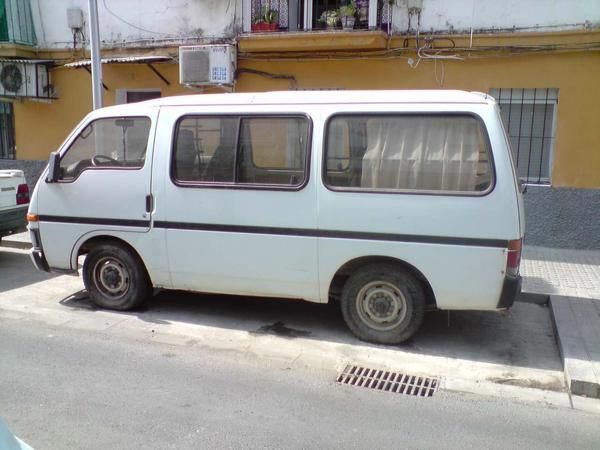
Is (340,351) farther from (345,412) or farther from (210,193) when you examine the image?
(210,193)

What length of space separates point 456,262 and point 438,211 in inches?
17.9

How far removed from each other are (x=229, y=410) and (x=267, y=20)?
7.80 metres

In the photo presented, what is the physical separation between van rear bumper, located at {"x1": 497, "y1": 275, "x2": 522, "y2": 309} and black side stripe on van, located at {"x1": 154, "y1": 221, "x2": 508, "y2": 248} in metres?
0.31

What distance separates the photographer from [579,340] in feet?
16.5

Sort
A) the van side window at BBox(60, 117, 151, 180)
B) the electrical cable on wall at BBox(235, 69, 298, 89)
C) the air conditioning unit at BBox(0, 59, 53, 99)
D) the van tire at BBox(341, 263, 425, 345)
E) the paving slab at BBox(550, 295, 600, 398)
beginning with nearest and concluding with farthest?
the paving slab at BBox(550, 295, 600, 398)
the van tire at BBox(341, 263, 425, 345)
the van side window at BBox(60, 117, 151, 180)
the electrical cable on wall at BBox(235, 69, 298, 89)
the air conditioning unit at BBox(0, 59, 53, 99)

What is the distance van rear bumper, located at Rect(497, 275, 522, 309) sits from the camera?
4.55m

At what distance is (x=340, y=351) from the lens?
4934mm

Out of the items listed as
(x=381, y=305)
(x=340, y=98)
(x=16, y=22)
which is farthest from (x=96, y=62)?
(x=381, y=305)

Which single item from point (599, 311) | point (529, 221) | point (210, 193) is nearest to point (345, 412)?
point (210, 193)

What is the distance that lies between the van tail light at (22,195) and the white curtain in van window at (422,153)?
563cm

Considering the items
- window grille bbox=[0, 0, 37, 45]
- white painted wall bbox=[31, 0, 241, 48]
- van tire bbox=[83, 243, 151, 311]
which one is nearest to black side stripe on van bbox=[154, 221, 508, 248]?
van tire bbox=[83, 243, 151, 311]

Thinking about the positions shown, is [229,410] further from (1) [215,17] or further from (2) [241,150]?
(1) [215,17]

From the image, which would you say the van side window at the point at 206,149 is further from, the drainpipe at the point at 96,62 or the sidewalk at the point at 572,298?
the drainpipe at the point at 96,62

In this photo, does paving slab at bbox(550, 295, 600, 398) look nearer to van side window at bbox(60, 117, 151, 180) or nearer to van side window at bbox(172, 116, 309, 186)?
van side window at bbox(172, 116, 309, 186)
